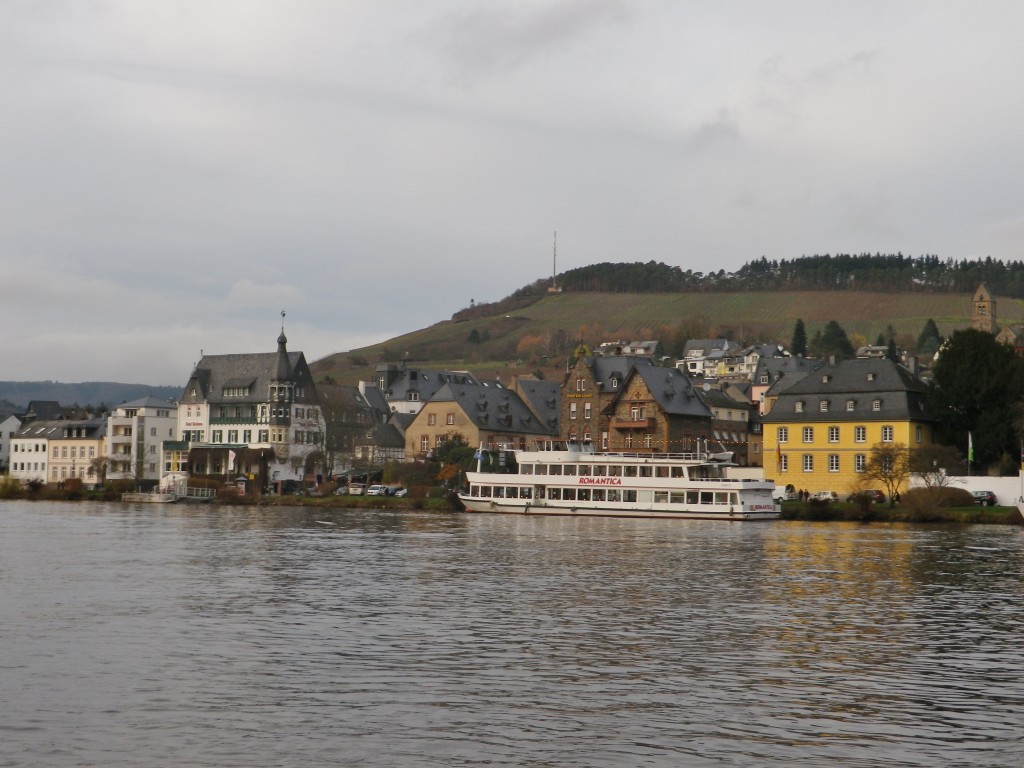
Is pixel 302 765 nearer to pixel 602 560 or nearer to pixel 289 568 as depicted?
pixel 289 568

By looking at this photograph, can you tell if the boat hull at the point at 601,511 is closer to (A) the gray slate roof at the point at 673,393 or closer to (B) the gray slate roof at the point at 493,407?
(A) the gray slate roof at the point at 673,393

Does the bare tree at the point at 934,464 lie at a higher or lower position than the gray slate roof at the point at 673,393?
lower

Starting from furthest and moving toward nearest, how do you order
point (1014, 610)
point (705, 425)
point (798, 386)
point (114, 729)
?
point (705, 425), point (798, 386), point (1014, 610), point (114, 729)

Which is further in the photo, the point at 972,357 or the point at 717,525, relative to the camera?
the point at 972,357

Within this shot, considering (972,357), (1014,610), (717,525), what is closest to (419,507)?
(717,525)

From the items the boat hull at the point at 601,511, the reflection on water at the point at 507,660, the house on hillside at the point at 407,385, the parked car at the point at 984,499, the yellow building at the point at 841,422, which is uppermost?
the house on hillside at the point at 407,385

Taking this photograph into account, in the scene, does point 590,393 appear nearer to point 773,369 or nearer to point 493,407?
point 493,407

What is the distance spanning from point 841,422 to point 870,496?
15.1m

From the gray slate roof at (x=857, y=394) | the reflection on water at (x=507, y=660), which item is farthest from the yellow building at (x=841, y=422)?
the reflection on water at (x=507, y=660)

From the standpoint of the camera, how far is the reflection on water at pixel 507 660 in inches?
790

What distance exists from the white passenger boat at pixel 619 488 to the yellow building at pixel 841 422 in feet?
31.6

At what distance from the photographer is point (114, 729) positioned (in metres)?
20.8

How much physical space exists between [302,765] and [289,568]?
30601 millimetres

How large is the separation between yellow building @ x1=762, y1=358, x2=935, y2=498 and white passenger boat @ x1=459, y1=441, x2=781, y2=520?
9634 millimetres
